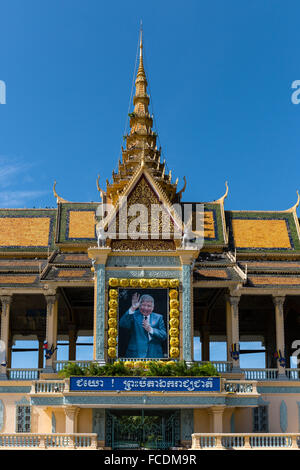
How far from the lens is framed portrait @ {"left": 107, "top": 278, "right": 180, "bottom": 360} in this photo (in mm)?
34062

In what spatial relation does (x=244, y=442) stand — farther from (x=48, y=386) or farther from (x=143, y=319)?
(x=48, y=386)

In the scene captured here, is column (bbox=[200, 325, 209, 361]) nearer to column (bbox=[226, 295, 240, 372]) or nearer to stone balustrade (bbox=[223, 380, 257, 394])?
column (bbox=[226, 295, 240, 372])

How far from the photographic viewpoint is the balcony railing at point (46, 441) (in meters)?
28.3

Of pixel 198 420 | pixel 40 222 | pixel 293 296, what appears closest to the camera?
pixel 198 420

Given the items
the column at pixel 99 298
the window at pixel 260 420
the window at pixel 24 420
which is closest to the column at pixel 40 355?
the window at pixel 24 420

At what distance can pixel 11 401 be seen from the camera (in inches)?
1383

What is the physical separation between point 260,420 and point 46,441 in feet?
36.3

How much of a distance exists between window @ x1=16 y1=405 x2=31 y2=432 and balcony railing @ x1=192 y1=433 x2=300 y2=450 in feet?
30.4

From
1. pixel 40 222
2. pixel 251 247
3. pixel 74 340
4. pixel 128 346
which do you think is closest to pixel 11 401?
pixel 128 346

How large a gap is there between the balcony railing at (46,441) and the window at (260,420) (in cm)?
912
